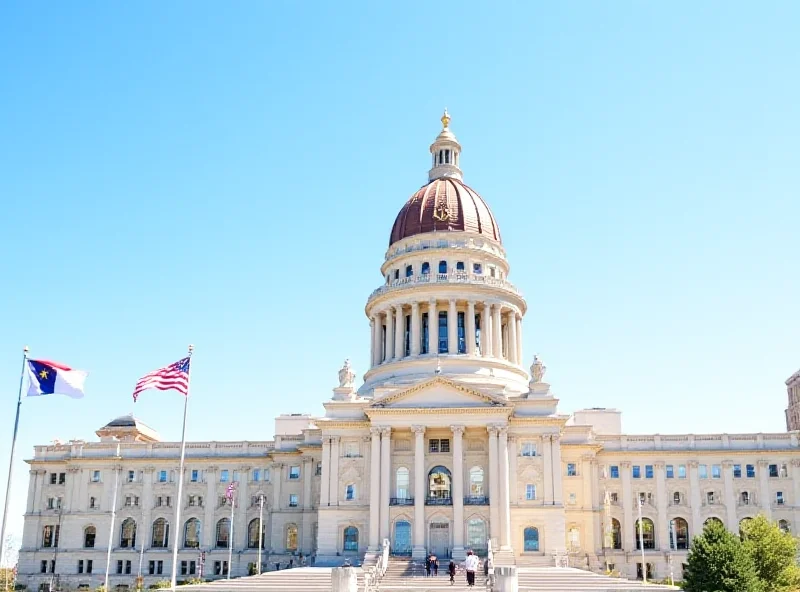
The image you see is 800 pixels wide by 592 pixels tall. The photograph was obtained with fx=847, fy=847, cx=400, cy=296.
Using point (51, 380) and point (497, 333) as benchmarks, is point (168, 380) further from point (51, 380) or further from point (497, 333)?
point (497, 333)

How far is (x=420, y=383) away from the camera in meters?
70.5

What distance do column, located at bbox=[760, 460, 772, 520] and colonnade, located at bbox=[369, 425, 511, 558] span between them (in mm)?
25837

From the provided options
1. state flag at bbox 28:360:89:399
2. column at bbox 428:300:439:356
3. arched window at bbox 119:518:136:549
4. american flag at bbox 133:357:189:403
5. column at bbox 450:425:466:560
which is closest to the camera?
state flag at bbox 28:360:89:399

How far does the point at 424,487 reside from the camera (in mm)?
69125

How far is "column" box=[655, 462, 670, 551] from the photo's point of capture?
77.5 m

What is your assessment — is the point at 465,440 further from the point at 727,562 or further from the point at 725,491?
the point at 727,562

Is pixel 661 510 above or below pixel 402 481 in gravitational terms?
below

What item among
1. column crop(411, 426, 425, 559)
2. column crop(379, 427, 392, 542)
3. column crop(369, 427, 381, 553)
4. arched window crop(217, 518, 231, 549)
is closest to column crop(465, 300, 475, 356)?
column crop(411, 426, 425, 559)

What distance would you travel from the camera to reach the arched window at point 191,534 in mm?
83188

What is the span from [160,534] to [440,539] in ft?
104

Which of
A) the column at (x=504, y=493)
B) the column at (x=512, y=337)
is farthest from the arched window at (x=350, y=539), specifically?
the column at (x=512, y=337)

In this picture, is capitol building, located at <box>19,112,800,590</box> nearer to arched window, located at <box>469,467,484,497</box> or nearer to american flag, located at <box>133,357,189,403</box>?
arched window, located at <box>469,467,484,497</box>

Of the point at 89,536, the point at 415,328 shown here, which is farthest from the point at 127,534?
the point at 415,328

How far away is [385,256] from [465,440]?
26.9 meters
